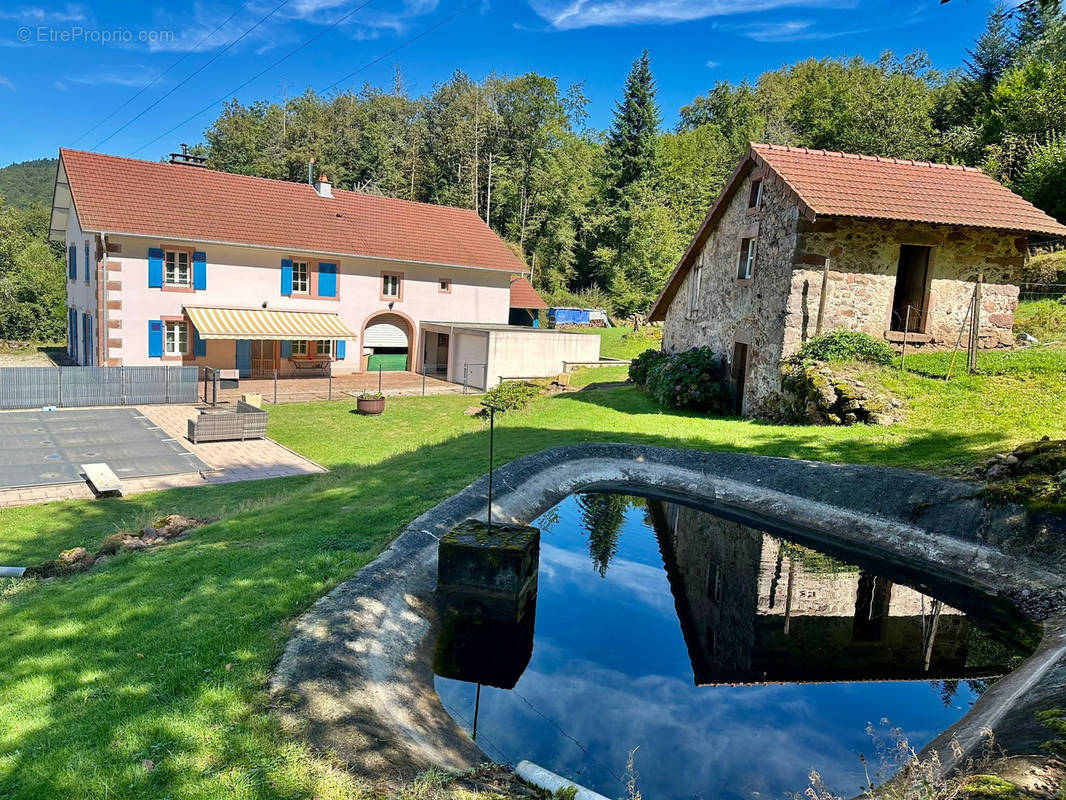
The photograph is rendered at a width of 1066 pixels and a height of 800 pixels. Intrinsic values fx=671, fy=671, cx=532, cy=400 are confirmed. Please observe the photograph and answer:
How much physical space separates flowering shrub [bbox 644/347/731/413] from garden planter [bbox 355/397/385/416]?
868cm

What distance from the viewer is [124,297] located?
23.8 meters

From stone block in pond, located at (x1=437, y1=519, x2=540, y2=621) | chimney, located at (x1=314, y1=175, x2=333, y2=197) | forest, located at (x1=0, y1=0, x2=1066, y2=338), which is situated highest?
forest, located at (x1=0, y1=0, x2=1066, y2=338)

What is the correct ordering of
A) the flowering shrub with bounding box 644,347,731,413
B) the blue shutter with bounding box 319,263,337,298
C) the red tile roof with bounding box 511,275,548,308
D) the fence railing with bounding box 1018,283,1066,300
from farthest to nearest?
the red tile roof with bounding box 511,275,548,308
the blue shutter with bounding box 319,263,337,298
the fence railing with bounding box 1018,283,1066,300
the flowering shrub with bounding box 644,347,731,413

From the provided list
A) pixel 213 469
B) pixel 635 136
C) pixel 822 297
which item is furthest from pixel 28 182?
pixel 822 297

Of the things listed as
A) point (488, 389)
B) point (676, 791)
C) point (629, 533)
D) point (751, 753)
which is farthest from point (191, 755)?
point (488, 389)

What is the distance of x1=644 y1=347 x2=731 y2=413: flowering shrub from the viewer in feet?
61.9

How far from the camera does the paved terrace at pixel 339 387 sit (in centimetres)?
2430

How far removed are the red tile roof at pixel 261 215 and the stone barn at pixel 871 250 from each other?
17584 millimetres

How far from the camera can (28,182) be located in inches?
3430

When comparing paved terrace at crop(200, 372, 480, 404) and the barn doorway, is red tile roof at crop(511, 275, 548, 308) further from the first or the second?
the barn doorway

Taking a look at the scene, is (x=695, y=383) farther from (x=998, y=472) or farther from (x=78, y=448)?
(x=78, y=448)

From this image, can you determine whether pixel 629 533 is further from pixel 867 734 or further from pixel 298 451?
pixel 298 451

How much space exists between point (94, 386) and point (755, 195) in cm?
2070

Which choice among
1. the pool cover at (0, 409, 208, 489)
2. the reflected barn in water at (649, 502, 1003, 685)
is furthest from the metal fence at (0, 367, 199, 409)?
the reflected barn in water at (649, 502, 1003, 685)
